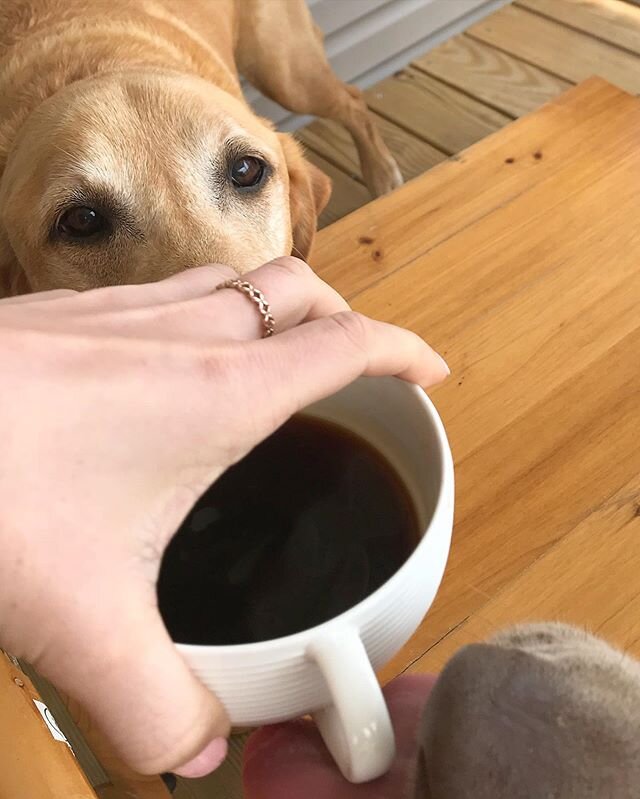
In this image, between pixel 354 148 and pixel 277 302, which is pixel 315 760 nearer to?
pixel 277 302

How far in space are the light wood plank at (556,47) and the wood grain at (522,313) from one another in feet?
3.77

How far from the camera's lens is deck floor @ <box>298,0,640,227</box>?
2135 millimetres

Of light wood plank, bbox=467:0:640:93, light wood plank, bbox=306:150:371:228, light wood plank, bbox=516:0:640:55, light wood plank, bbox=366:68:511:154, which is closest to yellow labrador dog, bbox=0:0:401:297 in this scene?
light wood plank, bbox=306:150:371:228

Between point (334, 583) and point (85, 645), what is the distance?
179 millimetres

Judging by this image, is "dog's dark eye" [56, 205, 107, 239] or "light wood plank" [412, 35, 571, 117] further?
"light wood plank" [412, 35, 571, 117]

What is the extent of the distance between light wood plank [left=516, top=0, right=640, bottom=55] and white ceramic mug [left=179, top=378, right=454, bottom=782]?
224 centimetres

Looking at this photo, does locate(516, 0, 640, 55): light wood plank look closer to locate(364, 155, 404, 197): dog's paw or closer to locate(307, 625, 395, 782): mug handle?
locate(364, 155, 404, 197): dog's paw

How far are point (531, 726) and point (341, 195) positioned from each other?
1.87 meters

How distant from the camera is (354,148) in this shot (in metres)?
2.20

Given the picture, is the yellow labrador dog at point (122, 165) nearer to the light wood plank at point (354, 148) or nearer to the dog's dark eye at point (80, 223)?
the dog's dark eye at point (80, 223)

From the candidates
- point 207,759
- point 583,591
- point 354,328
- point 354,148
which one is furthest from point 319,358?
point 354,148

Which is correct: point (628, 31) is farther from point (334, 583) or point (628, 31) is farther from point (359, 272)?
point (334, 583)

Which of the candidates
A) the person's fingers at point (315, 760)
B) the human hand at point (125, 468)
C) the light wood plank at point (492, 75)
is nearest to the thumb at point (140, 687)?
the human hand at point (125, 468)

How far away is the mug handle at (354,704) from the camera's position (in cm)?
39
